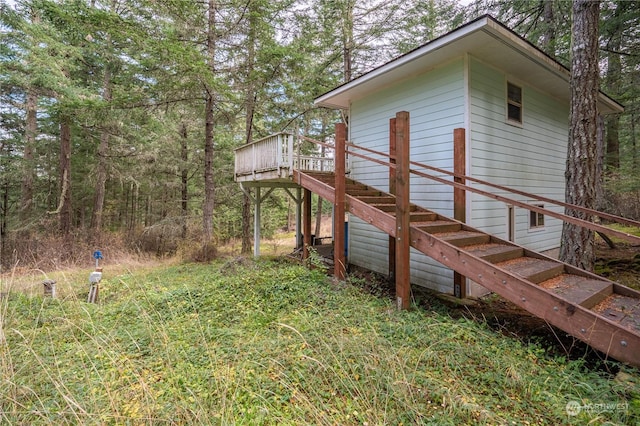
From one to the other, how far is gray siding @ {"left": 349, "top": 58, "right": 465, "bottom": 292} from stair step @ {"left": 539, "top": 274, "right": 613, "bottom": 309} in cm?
207

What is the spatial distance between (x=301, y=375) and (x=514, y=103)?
734cm

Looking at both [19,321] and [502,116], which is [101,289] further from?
[502,116]

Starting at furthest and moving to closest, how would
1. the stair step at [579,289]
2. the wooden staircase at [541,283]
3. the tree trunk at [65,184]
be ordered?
the tree trunk at [65,184], the stair step at [579,289], the wooden staircase at [541,283]

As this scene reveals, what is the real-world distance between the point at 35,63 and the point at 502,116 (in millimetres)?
12776

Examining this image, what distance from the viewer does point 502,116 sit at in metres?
6.14

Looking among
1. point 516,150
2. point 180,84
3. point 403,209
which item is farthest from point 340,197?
point 180,84

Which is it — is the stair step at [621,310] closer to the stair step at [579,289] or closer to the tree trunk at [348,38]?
the stair step at [579,289]

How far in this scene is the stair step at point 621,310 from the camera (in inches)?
110

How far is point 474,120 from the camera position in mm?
5527

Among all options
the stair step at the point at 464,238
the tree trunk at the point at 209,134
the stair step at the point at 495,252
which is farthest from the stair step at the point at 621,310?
the tree trunk at the point at 209,134

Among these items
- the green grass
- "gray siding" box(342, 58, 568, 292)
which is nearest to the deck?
the green grass

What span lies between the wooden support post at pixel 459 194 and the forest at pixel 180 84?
6.28 meters

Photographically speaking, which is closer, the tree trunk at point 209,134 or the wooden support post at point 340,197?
the wooden support post at point 340,197

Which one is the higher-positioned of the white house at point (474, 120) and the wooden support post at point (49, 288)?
the white house at point (474, 120)
